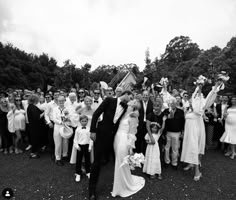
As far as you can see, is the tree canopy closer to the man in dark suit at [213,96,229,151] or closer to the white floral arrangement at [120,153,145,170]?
the man in dark suit at [213,96,229,151]

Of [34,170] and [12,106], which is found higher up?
[12,106]

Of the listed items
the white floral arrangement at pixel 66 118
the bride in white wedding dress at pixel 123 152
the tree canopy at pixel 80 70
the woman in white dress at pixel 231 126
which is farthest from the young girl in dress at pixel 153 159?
the tree canopy at pixel 80 70

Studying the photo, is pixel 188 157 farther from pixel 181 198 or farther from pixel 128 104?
pixel 128 104

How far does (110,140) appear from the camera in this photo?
3250 mm

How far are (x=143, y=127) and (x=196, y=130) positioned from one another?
1661 mm

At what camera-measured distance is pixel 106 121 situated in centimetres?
322

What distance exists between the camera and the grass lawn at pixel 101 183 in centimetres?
345

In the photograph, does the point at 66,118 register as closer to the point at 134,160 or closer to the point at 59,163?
the point at 59,163

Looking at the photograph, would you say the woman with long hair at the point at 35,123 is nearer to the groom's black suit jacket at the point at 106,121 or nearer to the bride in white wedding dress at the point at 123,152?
the groom's black suit jacket at the point at 106,121

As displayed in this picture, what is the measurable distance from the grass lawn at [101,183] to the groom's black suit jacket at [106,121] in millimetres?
1402

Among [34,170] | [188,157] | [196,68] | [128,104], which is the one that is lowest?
[34,170]

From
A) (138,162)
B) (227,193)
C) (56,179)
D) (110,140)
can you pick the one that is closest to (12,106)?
(56,179)

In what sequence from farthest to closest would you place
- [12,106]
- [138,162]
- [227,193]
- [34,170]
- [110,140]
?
[12,106] < [34,170] < [227,193] < [110,140] < [138,162]

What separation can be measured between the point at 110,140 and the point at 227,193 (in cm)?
310
